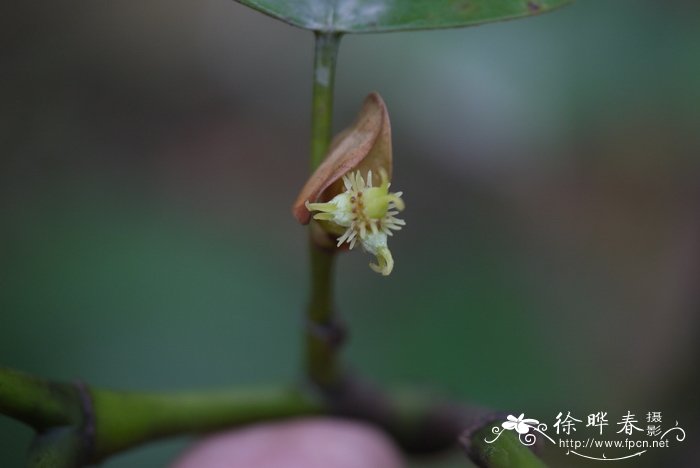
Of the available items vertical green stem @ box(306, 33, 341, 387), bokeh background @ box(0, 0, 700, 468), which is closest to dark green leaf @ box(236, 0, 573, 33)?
vertical green stem @ box(306, 33, 341, 387)

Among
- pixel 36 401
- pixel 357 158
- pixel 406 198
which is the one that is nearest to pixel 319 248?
pixel 357 158

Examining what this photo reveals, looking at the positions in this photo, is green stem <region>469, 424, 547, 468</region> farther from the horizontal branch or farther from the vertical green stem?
the vertical green stem

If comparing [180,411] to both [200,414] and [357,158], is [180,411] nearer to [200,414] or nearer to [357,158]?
[200,414]

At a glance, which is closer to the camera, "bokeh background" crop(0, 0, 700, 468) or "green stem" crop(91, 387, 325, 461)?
"green stem" crop(91, 387, 325, 461)

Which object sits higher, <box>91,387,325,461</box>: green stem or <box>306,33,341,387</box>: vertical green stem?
<box>306,33,341,387</box>: vertical green stem

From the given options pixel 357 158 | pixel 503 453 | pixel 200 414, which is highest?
pixel 357 158
